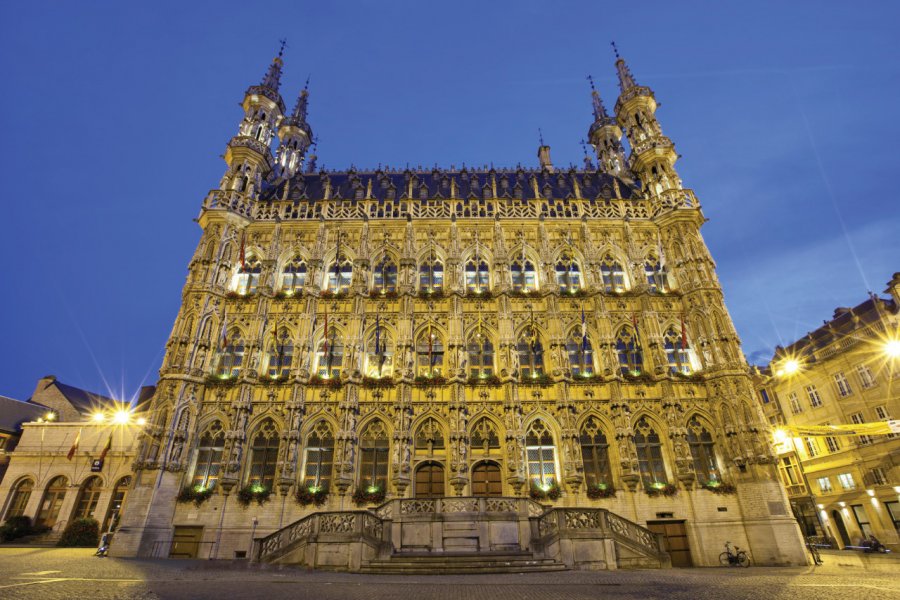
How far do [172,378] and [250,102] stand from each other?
20805 mm

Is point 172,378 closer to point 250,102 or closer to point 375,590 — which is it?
point 375,590

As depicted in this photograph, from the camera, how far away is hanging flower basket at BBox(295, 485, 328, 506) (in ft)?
65.9

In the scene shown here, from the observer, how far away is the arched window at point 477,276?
26031mm

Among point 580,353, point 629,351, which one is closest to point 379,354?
point 580,353

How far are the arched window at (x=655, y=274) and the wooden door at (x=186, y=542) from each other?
88.1ft

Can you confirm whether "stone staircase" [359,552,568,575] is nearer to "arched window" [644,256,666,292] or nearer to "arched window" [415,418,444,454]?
"arched window" [415,418,444,454]

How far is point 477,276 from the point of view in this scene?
2630 centimetres

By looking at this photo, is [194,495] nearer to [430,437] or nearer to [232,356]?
[232,356]

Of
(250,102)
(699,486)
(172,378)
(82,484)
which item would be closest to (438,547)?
(699,486)

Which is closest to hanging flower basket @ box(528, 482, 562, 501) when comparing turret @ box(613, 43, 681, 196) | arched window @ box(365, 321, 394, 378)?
arched window @ box(365, 321, 394, 378)

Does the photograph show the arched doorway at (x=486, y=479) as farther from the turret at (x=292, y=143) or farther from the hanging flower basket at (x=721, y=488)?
the turret at (x=292, y=143)

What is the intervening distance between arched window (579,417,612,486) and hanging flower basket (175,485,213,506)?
58.8 ft

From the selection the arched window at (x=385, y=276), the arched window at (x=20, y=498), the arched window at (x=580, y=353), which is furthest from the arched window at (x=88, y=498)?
the arched window at (x=580, y=353)

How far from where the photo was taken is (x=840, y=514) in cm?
3150
